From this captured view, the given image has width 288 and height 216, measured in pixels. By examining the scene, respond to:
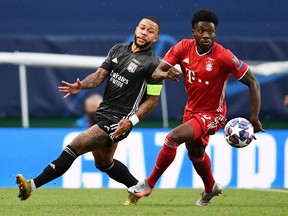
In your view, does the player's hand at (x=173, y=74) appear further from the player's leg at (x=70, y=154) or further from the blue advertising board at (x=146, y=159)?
the blue advertising board at (x=146, y=159)

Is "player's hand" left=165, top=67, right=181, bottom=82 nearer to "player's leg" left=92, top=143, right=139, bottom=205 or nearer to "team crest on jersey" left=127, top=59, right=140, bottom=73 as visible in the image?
"team crest on jersey" left=127, top=59, right=140, bottom=73

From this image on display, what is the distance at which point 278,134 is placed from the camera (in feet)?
49.9

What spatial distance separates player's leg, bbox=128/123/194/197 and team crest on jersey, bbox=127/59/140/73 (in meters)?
0.84

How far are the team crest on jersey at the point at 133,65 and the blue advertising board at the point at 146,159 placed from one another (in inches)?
157

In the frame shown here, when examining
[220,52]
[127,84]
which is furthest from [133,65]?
[220,52]

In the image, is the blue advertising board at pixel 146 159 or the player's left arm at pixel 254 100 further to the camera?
the blue advertising board at pixel 146 159

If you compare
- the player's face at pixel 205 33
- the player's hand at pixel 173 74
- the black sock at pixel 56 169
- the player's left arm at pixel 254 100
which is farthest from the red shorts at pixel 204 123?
the black sock at pixel 56 169

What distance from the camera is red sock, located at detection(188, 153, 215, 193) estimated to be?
36.3 feet

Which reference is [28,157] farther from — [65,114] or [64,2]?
[64,2]

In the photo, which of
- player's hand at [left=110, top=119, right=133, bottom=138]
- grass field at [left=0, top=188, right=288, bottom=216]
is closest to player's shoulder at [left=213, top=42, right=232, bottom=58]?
player's hand at [left=110, top=119, right=133, bottom=138]

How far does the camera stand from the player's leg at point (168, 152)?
1061 centimetres

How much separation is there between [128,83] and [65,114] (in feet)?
19.0

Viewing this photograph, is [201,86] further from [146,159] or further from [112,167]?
[146,159]

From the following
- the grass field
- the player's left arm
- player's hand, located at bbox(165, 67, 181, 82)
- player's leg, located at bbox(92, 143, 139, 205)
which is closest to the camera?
the grass field
